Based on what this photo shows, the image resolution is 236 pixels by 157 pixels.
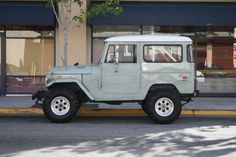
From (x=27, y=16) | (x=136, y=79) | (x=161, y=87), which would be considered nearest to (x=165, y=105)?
(x=161, y=87)

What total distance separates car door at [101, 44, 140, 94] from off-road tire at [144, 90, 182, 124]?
473 millimetres

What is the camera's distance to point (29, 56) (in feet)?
61.0

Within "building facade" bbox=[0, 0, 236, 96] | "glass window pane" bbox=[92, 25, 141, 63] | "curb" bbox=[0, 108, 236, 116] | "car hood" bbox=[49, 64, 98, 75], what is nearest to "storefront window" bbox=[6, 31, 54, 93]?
"building facade" bbox=[0, 0, 236, 96]

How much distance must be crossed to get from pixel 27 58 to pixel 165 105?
25.9ft

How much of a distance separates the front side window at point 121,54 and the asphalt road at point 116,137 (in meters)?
1.57

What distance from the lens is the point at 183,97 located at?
1256 cm

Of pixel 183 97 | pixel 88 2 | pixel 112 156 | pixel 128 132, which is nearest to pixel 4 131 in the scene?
pixel 128 132

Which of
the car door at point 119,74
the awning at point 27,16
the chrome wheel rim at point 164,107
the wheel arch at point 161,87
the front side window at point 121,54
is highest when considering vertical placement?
the awning at point 27,16

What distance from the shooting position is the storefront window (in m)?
Answer: 18.5

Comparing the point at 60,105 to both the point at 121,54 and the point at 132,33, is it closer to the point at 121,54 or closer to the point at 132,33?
the point at 121,54

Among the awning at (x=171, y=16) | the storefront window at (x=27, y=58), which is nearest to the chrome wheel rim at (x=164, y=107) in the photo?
the awning at (x=171, y=16)

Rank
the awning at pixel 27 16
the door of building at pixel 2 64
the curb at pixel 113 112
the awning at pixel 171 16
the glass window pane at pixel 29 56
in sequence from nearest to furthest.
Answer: the curb at pixel 113 112
the awning at pixel 27 16
the awning at pixel 171 16
the door of building at pixel 2 64
the glass window pane at pixel 29 56

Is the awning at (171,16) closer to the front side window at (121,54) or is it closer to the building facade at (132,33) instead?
the building facade at (132,33)

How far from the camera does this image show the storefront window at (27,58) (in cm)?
1845
